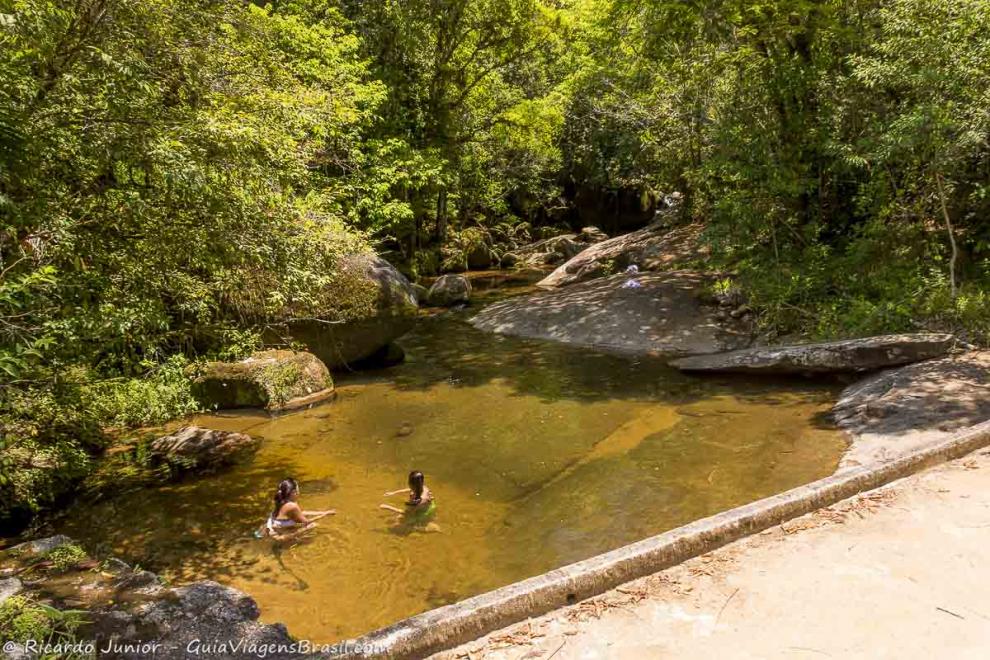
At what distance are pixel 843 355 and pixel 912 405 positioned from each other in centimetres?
198

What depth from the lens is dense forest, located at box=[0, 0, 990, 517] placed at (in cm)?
540

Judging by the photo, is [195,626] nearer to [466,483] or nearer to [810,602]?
[466,483]

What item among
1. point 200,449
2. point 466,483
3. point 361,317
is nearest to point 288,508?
point 466,483

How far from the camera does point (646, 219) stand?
33281 mm

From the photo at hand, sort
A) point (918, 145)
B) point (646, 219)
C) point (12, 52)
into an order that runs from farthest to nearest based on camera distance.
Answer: point (646, 219) → point (918, 145) → point (12, 52)

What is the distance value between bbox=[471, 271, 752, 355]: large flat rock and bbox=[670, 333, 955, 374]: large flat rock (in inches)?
86.2

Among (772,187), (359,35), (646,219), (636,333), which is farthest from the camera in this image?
(646,219)

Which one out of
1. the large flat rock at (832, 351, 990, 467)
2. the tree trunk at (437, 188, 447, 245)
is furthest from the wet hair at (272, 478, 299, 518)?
the tree trunk at (437, 188, 447, 245)

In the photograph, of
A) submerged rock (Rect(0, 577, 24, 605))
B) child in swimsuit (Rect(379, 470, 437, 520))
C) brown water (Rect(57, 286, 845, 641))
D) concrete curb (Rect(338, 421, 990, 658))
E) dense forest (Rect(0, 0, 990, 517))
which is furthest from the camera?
child in swimsuit (Rect(379, 470, 437, 520))

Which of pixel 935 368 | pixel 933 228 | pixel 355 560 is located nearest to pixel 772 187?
pixel 933 228

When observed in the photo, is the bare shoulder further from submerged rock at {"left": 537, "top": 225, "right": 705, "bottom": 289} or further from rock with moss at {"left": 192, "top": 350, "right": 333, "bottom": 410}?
submerged rock at {"left": 537, "top": 225, "right": 705, "bottom": 289}

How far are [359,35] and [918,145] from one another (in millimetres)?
16016

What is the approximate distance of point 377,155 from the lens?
18109 millimetres

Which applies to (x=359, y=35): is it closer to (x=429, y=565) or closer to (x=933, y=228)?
(x=933, y=228)
